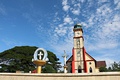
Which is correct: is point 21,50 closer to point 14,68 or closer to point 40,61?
point 14,68

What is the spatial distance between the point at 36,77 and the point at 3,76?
2151mm

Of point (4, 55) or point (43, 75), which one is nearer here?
point (43, 75)

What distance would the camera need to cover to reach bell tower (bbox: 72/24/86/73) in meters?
33.4

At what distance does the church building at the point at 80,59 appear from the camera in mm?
33438

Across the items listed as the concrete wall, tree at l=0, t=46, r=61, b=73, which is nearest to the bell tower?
tree at l=0, t=46, r=61, b=73

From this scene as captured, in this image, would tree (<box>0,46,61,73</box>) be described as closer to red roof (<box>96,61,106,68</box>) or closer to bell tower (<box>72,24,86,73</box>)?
bell tower (<box>72,24,86,73</box>)

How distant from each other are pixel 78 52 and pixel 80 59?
1744 millimetres

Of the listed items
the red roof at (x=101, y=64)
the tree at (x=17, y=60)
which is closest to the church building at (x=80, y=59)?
the tree at (x=17, y=60)

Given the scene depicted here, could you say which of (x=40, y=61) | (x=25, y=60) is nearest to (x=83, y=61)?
(x=25, y=60)

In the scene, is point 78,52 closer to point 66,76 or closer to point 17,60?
point 17,60

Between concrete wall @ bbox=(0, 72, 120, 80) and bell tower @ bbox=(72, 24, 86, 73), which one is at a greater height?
bell tower @ bbox=(72, 24, 86, 73)

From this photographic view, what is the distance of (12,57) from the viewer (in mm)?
39875

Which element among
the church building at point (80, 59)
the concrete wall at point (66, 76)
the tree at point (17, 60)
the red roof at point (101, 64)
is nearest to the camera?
the concrete wall at point (66, 76)

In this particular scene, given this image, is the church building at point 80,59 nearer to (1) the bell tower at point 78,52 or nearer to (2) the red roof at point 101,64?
(1) the bell tower at point 78,52
